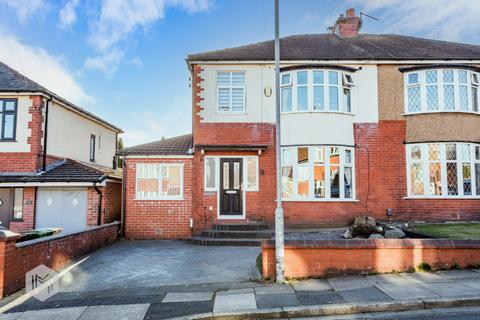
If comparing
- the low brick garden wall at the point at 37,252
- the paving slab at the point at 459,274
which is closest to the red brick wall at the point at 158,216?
the low brick garden wall at the point at 37,252

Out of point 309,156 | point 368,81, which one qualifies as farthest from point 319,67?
point 309,156

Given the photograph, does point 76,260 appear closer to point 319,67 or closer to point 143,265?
point 143,265

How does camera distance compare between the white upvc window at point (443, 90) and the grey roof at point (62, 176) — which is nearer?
the grey roof at point (62, 176)

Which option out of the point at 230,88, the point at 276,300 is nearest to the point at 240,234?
the point at 230,88

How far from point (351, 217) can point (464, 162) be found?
15.2 feet

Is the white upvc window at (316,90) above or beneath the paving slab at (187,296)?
above

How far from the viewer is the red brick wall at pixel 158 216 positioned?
491 inches

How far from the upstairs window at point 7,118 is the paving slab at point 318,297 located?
1261 cm

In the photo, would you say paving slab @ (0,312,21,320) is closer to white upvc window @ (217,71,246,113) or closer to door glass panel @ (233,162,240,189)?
door glass panel @ (233,162,240,189)

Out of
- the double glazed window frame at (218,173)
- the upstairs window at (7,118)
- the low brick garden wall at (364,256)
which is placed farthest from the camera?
the upstairs window at (7,118)

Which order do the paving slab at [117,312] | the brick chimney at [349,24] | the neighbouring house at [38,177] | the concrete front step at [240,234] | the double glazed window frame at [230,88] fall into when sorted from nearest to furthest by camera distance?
1. the paving slab at [117,312]
2. the concrete front step at [240,234]
3. the neighbouring house at [38,177]
4. the double glazed window frame at [230,88]
5. the brick chimney at [349,24]

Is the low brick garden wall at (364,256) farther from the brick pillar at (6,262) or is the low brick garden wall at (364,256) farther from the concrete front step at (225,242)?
the brick pillar at (6,262)

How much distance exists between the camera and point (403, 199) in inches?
486

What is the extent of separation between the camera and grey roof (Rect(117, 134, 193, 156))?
12.7 m
